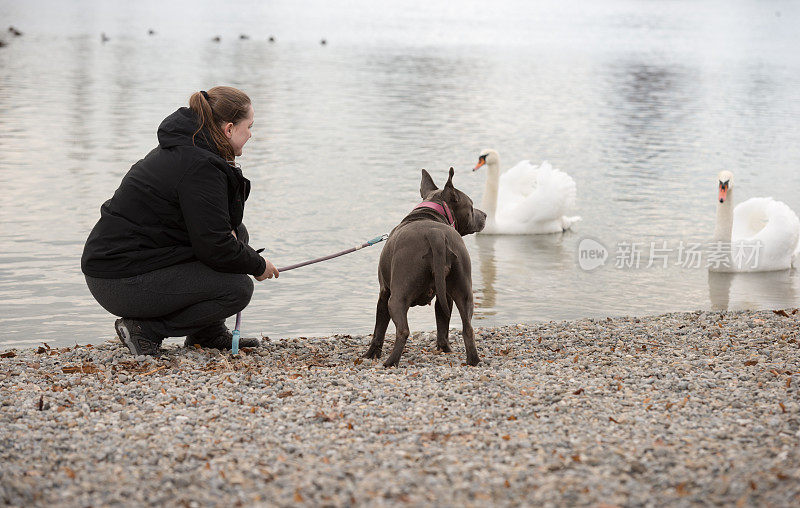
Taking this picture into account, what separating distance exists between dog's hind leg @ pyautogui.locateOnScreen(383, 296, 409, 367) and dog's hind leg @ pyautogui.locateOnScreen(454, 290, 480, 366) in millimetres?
372

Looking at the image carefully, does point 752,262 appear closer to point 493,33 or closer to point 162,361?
point 162,361

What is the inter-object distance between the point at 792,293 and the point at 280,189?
308 inches

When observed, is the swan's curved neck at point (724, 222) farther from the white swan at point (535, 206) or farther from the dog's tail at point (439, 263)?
the dog's tail at point (439, 263)

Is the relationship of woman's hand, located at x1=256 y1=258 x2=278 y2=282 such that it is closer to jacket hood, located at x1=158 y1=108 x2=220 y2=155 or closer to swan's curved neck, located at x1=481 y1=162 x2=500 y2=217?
jacket hood, located at x1=158 y1=108 x2=220 y2=155

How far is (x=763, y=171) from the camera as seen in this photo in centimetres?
1786

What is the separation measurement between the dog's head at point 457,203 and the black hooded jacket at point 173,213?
1.39 meters

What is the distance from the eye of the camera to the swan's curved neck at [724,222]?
11.5 meters

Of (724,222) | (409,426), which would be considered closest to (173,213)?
(409,426)

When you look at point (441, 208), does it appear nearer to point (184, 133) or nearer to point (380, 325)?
point (380, 325)

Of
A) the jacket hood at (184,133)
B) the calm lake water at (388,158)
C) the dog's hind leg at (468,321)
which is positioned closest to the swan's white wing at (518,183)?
the calm lake water at (388,158)

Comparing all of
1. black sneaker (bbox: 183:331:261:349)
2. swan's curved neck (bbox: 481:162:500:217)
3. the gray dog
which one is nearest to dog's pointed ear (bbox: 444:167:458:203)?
the gray dog

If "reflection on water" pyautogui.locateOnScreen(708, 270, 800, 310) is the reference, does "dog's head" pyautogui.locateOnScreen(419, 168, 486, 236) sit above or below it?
above

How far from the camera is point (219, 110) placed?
5.89 metres

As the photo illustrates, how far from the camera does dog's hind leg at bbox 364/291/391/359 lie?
621cm
